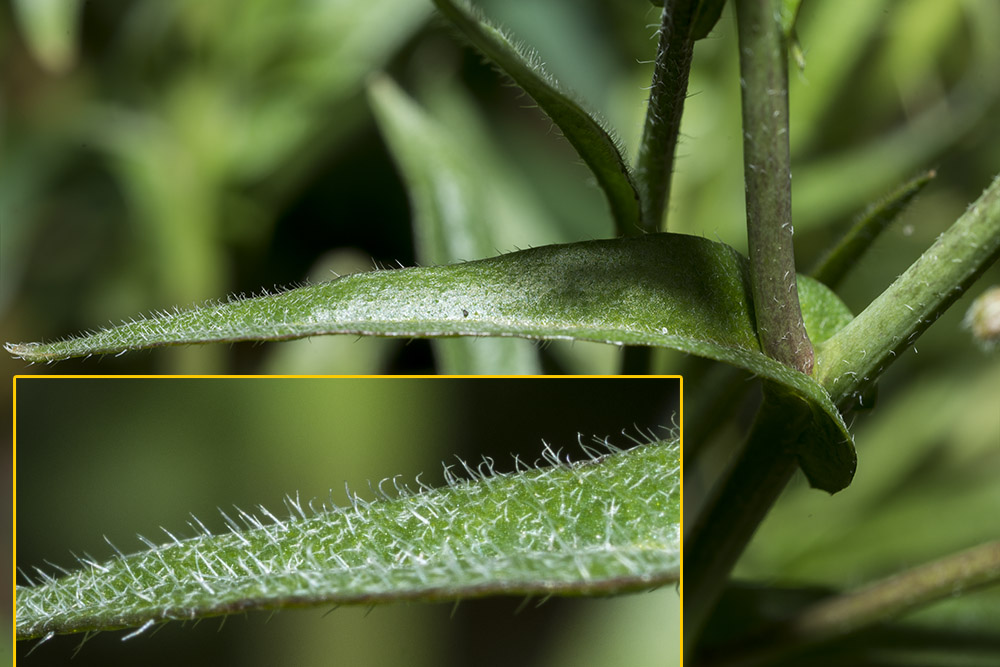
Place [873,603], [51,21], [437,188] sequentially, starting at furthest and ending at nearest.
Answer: [51,21]
[437,188]
[873,603]

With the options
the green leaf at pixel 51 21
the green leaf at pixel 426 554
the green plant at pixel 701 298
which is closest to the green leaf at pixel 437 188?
the green plant at pixel 701 298

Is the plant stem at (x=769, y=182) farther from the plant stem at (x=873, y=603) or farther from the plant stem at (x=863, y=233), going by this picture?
the plant stem at (x=873, y=603)

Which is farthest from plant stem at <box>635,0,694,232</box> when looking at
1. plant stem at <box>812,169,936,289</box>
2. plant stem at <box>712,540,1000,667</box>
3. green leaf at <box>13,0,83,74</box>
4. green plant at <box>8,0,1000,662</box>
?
green leaf at <box>13,0,83,74</box>

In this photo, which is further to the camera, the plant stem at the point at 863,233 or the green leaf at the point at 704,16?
the plant stem at the point at 863,233

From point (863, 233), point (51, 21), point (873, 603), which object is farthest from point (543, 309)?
point (51, 21)

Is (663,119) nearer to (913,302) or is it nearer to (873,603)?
(913,302)

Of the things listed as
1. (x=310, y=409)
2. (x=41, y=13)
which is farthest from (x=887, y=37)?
(x=41, y=13)

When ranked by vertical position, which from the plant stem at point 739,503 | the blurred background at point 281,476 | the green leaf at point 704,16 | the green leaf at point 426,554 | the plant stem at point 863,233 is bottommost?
the blurred background at point 281,476

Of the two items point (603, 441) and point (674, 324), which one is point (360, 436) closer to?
point (603, 441)
